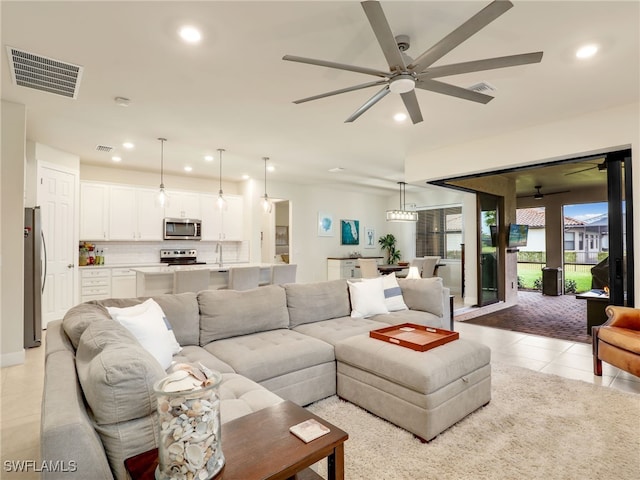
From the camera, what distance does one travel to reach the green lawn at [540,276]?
8648mm

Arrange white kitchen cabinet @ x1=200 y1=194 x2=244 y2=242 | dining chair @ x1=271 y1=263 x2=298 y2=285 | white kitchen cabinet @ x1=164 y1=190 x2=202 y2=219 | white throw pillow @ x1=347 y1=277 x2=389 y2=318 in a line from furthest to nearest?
white kitchen cabinet @ x1=200 y1=194 x2=244 y2=242
white kitchen cabinet @ x1=164 y1=190 x2=202 y2=219
dining chair @ x1=271 y1=263 x2=298 y2=285
white throw pillow @ x1=347 y1=277 x2=389 y2=318

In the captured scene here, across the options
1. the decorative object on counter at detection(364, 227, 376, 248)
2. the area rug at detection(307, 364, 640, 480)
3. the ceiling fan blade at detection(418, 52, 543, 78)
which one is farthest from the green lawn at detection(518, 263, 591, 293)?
the ceiling fan blade at detection(418, 52, 543, 78)

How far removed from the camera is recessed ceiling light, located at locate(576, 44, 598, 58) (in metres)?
2.54

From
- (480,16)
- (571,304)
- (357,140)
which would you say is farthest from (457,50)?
(571,304)

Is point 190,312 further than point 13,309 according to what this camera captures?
No

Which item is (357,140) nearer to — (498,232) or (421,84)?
(421,84)

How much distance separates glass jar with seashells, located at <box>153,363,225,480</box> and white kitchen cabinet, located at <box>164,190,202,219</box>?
6.26 meters

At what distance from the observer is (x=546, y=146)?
4203mm

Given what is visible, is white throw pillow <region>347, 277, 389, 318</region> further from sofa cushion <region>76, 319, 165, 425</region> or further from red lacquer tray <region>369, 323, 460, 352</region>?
sofa cushion <region>76, 319, 165, 425</region>

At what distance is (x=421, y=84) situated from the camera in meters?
2.35

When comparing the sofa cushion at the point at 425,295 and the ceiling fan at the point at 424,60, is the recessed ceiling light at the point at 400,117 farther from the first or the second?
the sofa cushion at the point at 425,295

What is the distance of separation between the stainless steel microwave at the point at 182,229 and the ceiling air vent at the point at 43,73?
3.57 m

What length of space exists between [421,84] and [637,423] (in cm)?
284

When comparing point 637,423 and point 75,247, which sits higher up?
point 75,247
